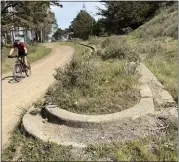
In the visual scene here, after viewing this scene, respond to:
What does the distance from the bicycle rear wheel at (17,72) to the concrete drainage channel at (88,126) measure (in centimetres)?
546

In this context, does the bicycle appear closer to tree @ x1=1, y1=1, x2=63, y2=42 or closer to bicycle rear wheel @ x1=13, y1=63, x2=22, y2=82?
bicycle rear wheel @ x1=13, y1=63, x2=22, y2=82

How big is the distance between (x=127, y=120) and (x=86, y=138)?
738 millimetres

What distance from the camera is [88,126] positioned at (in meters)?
5.10

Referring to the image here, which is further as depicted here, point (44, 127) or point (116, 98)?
point (116, 98)

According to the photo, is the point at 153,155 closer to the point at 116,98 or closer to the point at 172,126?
the point at 172,126

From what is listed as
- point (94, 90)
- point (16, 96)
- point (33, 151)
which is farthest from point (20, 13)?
point (33, 151)

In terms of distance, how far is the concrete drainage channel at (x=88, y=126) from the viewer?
15.8ft

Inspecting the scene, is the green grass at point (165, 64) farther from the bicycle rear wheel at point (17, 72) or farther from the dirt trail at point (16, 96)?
the bicycle rear wheel at point (17, 72)

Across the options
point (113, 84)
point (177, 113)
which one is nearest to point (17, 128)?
point (113, 84)

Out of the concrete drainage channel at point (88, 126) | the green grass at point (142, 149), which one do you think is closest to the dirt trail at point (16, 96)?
the concrete drainage channel at point (88, 126)

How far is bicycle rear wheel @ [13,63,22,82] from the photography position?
11.0 m

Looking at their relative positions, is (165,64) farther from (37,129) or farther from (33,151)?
(33,151)

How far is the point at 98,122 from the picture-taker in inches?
199

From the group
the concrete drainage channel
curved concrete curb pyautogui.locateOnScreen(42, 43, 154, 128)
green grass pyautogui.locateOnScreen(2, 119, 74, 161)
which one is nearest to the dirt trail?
green grass pyautogui.locateOnScreen(2, 119, 74, 161)
